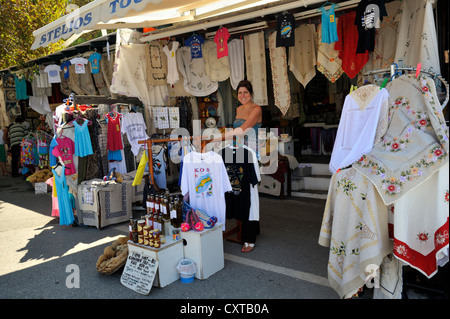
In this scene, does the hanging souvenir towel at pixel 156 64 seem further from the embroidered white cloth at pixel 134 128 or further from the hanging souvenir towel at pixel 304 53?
the hanging souvenir towel at pixel 304 53

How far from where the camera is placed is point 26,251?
4.23 m

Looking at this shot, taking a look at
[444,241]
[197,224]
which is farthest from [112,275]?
[444,241]

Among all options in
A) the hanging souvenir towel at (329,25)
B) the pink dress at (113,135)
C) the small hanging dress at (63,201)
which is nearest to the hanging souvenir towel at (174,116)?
the pink dress at (113,135)

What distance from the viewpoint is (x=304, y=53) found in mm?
5176

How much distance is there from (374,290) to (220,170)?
1847 millimetres

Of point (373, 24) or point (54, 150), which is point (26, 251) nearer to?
point (54, 150)

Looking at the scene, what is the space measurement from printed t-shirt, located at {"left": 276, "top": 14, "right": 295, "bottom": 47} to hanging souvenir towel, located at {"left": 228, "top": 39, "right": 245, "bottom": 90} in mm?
1017

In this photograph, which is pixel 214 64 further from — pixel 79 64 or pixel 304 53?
pixel 79 64

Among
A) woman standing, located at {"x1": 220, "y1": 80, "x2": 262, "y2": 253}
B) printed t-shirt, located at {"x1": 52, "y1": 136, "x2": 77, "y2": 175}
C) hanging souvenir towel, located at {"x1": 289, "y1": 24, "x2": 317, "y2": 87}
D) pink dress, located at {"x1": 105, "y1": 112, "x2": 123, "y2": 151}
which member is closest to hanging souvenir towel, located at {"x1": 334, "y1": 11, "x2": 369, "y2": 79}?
hanging souvenir towel, located at {"x1": 289, "y1": 24, "x2": 317, "y2": 87}

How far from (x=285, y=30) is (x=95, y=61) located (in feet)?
14.5

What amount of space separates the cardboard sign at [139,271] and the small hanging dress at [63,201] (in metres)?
2.26

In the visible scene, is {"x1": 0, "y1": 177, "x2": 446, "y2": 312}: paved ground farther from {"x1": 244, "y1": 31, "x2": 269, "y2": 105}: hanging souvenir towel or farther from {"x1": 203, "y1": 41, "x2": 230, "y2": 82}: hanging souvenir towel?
{"x1": 203, "y1": 41, "x2": 230, "y2": 82}: hanging souvenir towel

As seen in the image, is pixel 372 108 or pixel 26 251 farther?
pixel 26 251
